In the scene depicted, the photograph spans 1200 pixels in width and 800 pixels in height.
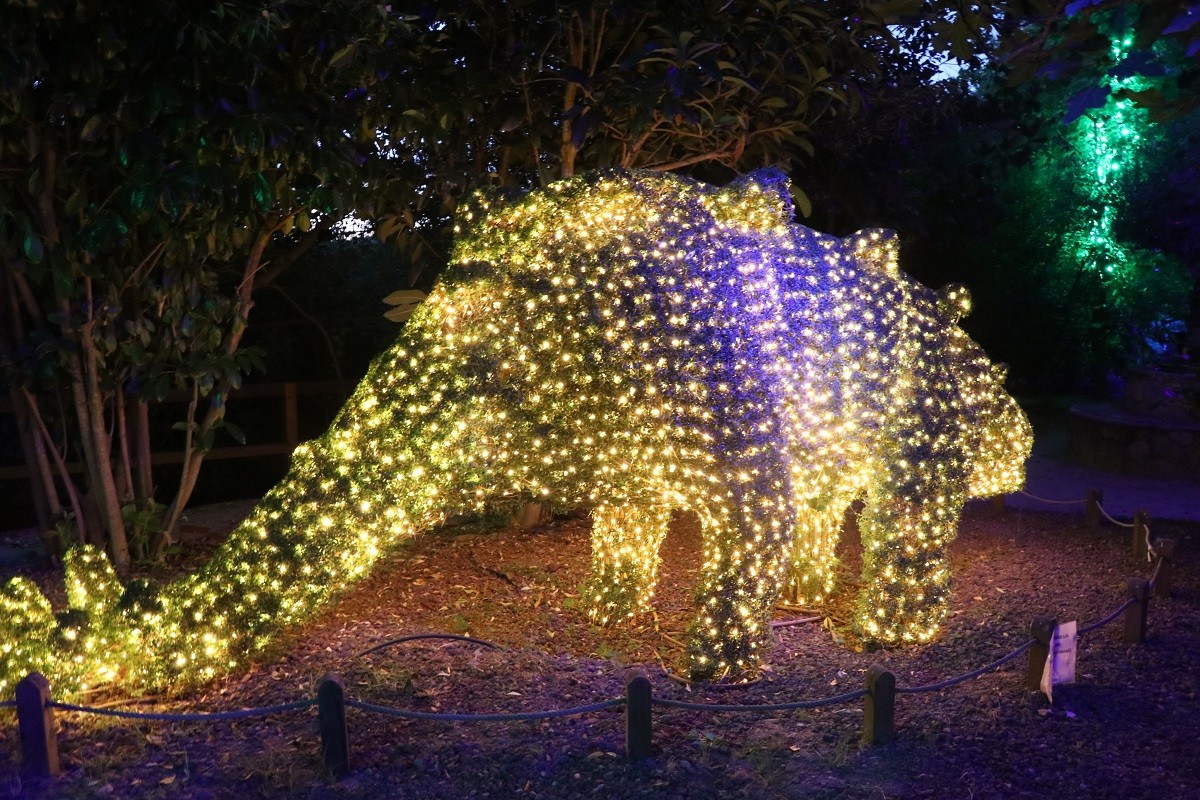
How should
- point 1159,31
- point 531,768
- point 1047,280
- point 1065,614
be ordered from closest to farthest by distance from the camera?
point 1159,31
point 531,768
point 1065,614
point 1047,280

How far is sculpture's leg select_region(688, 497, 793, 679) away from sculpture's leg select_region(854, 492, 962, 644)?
0.70 m

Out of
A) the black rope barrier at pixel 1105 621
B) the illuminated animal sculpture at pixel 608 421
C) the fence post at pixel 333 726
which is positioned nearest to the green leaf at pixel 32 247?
the illuminated animal sculpture at pixel 608 421

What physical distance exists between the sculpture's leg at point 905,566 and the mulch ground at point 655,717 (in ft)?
0.41

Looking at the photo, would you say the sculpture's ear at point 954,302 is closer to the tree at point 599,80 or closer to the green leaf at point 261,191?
the tree at point 599,80

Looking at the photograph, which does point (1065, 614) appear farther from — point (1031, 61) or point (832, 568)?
point (1031, 61)

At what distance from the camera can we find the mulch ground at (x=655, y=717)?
3711mm

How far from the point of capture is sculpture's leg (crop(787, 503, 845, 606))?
18.7 ft

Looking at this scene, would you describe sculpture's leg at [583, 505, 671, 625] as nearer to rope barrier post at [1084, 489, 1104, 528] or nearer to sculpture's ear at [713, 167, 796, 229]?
sculpture's ear at [713, 167, 796, 229]

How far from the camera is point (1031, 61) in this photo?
11.1ft

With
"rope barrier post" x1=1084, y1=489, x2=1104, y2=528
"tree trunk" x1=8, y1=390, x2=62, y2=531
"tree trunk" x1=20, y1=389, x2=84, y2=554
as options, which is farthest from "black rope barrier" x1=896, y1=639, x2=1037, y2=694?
"tree trunk" x1=8, y1=390, x2=62, y2=531

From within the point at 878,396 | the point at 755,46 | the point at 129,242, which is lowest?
the point at 878,396

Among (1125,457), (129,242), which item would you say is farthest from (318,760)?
(1125,457)

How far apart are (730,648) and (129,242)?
154 inches

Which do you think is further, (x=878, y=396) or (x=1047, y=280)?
(x=1047, y=280)
